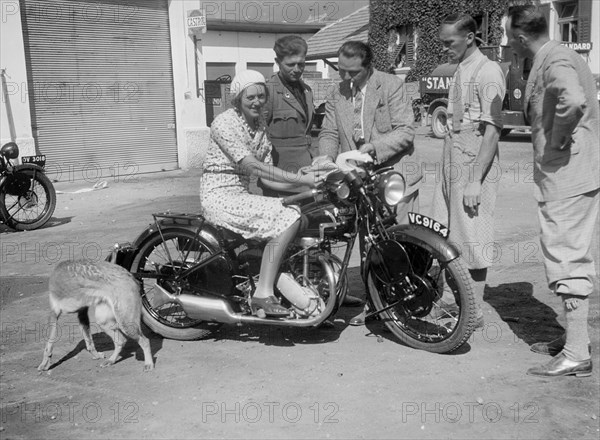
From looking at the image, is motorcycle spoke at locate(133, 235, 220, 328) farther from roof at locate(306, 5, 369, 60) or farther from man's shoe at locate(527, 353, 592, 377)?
roof at locate(306, 5, 369, 60)

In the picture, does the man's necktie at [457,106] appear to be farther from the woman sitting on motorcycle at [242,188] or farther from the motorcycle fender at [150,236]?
the motorcycle fender at [150,236]

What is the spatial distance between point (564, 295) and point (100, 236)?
6109mm

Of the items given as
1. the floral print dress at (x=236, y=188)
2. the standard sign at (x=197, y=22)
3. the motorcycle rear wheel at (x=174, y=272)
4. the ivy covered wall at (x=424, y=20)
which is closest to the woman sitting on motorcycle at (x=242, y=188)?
the floral print dress at (x=236, y=188)

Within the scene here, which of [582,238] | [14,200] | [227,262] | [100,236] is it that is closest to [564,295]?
[582,238]

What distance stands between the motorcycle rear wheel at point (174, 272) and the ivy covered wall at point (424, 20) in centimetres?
2313

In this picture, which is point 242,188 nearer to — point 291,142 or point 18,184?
point 291,142

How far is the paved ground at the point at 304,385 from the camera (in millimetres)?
3896

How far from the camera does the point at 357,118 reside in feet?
17.9

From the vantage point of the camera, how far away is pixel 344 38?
111 feet

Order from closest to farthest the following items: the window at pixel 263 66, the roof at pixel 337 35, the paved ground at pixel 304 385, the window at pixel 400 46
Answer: the paved ground at pixel 304 385
the window at pixel 400 46
the roof at pixel 337 35
the window at pixel 263 66

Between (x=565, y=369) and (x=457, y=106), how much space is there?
1920 mm

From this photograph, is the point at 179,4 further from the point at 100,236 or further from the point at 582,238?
the point at 582,238

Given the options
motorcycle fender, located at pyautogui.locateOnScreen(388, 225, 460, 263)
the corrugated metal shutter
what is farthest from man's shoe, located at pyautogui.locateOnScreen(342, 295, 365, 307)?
the corrugated metal shutter

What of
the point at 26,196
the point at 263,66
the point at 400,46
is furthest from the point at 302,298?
the point at 263,66
